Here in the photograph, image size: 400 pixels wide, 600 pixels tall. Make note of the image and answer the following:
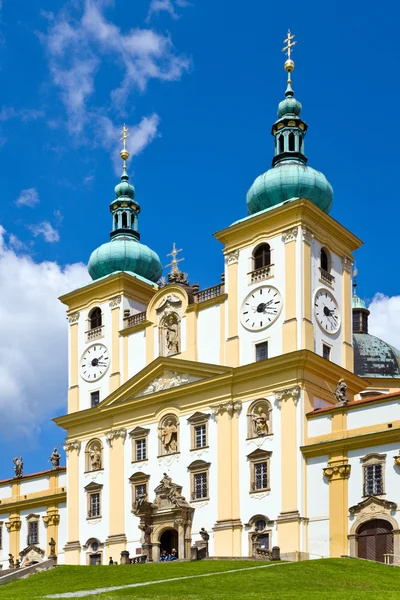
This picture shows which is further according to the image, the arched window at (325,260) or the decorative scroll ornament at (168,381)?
the decorative scroll ornament at (168,381)

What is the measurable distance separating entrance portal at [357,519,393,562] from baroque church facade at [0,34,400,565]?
50 mm

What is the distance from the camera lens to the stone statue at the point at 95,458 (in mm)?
56469

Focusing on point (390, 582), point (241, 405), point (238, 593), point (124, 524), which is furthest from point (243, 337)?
point (238, 593)

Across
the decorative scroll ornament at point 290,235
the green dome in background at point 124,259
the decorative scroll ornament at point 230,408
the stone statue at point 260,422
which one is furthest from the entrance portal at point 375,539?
the green dome in background at point 124,259

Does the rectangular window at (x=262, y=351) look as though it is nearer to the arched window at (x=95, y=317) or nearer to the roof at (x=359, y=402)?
the roof at (x=359, y=402)

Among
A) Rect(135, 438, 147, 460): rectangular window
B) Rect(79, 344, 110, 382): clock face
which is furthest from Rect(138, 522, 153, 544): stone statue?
Rect(79, 344, 110, 382): clock face

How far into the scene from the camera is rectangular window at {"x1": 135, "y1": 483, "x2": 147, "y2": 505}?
52.9 metres

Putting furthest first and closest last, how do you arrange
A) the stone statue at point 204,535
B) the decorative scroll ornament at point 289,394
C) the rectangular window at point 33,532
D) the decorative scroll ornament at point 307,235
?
1. the rectangular window at point 33,532
2. the decorative scroll ornament at point 307,235
3. the stone statue at point 204,535
4. the decorative scroll ornament at point 289,394

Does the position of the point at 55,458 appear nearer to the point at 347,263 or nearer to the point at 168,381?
the point at 168,381

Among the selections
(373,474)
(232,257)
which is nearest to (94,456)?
(232,257)

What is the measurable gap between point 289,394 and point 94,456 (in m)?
14.0

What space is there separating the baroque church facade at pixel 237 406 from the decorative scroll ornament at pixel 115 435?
0.35 ft

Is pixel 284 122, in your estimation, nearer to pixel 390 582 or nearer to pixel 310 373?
pixel 310 373

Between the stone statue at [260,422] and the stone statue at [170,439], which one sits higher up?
the stone statue at [260,422]
